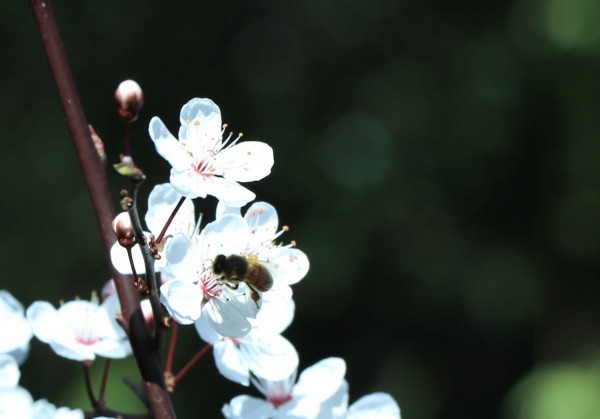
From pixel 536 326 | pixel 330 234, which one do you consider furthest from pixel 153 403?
pixel 536 326

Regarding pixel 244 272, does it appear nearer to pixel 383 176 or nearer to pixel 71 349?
pixel 71 349

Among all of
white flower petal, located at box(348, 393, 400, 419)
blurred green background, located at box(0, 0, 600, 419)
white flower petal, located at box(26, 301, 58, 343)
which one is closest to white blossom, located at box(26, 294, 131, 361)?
white flower petal, located at box(26, 301, 58, 343)

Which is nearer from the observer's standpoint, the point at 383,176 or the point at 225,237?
the point at 225,237

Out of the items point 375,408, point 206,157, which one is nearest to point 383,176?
point 375,408

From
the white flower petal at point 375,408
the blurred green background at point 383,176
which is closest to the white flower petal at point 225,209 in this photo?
the white flower petal at point 375,408

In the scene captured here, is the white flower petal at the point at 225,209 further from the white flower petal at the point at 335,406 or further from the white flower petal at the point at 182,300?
the white flower petal at the point at 335,406

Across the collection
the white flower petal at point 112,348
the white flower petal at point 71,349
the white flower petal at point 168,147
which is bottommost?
the white flower petal at point 71,349

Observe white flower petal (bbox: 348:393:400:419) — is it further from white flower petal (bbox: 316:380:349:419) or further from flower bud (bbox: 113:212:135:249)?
flower bud (bbox: 113:212:135:249)
